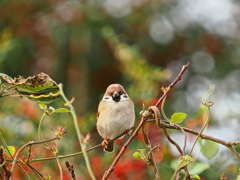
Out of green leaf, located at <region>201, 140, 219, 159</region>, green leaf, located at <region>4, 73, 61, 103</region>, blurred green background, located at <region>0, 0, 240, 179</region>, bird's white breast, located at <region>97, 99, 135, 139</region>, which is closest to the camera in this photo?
green leaf, located at <region>4, 73, 61, 103</region>

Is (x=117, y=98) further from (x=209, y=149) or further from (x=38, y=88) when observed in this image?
(x=38, y=88)

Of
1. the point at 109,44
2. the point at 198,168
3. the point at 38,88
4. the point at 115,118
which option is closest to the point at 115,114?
the point at 115,118

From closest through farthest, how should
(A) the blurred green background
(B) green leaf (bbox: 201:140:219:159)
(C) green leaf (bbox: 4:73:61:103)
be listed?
(C) green leaf (bbox: 4:73:61:103) < (B) green leaf (bbox: 201:140:219:159) < (A) the blurred green background

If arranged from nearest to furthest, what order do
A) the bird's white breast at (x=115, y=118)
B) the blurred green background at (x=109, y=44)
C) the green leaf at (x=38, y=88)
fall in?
the green leaf at (x=38, y=88) < the bird's white breast at (x=115, y=118) < the blurred green background at (x=109, y=44)

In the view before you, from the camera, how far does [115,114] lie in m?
1.81

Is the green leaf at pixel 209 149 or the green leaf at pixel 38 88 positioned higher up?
the green leaf at pixel 38 88

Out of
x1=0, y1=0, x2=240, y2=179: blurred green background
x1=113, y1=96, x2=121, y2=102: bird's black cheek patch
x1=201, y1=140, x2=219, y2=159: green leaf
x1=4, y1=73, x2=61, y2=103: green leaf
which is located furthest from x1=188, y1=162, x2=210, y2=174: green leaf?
x1=0, y1=0, x2=240, y2=179: blurred green background

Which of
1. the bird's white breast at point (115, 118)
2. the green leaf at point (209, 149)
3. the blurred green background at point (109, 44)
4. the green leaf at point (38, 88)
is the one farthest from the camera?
the blurred green background at point (109, 44)

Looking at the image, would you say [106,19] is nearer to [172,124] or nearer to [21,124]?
[21,124]

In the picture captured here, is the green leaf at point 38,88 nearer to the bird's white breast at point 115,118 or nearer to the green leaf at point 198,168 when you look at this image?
the green leaf at point 198,168

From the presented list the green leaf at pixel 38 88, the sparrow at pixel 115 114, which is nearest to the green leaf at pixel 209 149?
the green leaf at pixel 38 88

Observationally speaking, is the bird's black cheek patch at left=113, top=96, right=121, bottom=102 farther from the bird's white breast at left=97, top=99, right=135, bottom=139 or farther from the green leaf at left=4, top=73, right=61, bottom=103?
the green leaf at left=4, top=73, right=61, bottom=103

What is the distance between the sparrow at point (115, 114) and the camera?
1.71m

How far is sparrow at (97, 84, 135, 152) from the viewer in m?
1.71
